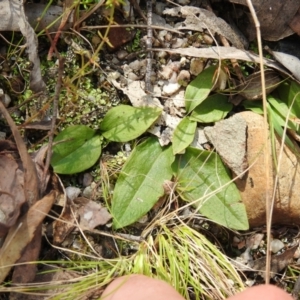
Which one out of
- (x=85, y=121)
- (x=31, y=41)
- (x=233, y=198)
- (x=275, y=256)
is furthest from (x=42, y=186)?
(x=275, y=256)

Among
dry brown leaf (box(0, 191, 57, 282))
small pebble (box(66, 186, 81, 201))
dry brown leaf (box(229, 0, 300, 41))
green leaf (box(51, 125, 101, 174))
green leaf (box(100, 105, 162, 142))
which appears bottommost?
dry brown leaf (box(0, 191, 57, 282))

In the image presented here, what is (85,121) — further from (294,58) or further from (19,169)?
(294,58)

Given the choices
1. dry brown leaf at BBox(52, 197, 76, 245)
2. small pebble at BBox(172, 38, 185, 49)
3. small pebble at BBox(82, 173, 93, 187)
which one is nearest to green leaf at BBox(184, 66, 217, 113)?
small pebble at BBox(172, 38, 185, 49)

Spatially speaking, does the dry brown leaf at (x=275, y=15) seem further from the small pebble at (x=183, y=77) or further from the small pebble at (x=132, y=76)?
the small pebble at (x=132, y=76)

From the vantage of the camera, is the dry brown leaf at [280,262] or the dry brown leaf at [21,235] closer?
the dry brown leaf at [21,235]

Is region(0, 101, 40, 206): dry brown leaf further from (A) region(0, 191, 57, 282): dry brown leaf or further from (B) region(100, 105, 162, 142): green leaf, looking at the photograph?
(B) region(100, 105, 162, 142): green leaf

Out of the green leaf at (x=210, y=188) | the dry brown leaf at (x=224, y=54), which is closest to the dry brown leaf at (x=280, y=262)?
the green leaf at (x=210, y=188)

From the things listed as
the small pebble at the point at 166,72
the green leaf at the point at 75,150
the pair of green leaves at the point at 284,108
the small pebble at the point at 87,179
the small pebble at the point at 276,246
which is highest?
the pair of green leaves at the point at 284,108

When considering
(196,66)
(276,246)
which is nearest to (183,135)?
(196,66)
